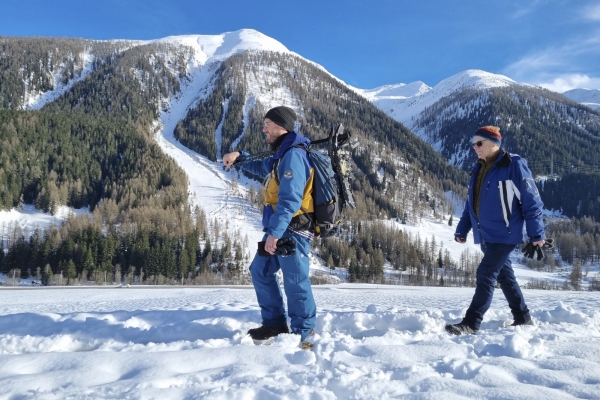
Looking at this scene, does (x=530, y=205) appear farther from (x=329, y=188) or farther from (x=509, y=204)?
(x=329, y=188)

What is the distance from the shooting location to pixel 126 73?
178125mm

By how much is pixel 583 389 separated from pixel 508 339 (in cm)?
89

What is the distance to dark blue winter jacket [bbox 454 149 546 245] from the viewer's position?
3.71 metres

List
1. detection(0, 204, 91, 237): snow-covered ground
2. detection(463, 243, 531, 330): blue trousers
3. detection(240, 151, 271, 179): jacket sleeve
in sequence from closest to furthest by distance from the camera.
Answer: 1. detection(463, 243, 531, 330): blue trousers
2. detection(240, 151, 271, 179): jacket sleeve
3. detection(0, 204, 91, 237): snow-covered ground

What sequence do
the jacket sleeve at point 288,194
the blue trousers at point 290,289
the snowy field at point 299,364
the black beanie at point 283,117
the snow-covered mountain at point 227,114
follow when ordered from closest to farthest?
1. the snowy field at point 299,364
2. the jacket sleeve at point 288,194
3. the blue trousers at point 290,289
4. the black beanie at point 283,117
5. the snow-covered mountain at point 227,114

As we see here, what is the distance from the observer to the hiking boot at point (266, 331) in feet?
11.8

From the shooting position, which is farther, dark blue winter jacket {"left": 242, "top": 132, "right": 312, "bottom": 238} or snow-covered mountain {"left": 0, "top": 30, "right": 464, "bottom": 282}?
snow-covered mountain {"left": 0, "top": 30, "right": 464, "bottom": 282}

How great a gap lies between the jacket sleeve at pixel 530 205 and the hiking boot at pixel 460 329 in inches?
42.8

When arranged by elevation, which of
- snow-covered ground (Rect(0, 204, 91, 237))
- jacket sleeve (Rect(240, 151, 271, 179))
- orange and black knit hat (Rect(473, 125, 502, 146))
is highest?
snow-covered ground (Rect(0, 204, 91, 237))

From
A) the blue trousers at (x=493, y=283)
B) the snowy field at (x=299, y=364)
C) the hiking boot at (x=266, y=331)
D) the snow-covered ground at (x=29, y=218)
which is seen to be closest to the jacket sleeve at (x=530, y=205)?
the blue trousers at (x=493, y=283)

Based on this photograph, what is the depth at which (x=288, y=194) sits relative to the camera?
3.30 metres

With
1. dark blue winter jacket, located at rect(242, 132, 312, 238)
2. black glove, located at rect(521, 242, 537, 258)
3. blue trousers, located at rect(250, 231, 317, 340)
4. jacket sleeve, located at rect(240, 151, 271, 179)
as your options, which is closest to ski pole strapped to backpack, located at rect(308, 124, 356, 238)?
dark blue winter jacket, located at rect(242, 132, 312, 238)

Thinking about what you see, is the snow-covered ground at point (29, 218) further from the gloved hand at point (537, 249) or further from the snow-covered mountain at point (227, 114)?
the gloved hand at point (537, 249)

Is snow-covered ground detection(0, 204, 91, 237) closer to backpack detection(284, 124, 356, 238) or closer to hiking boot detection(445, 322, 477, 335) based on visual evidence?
backpack detection(284, 124, 356, 238)
